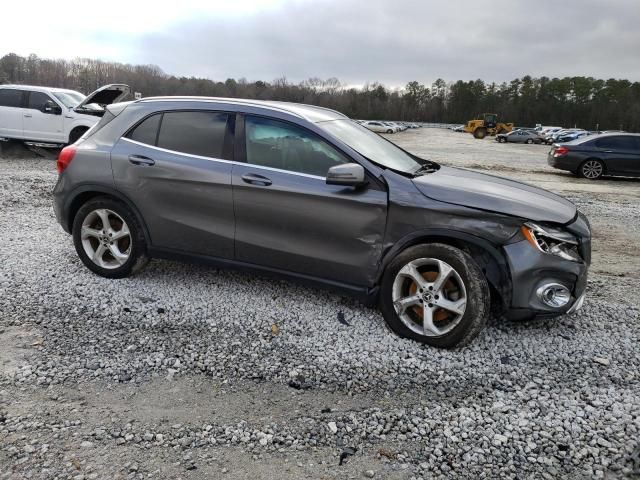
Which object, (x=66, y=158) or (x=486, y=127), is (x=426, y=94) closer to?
(x=486, y=127)

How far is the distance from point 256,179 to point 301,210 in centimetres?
46

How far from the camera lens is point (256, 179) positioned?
4055 millimetres

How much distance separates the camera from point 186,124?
443 centimetres

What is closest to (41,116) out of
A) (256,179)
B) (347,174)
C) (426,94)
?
(256,179)

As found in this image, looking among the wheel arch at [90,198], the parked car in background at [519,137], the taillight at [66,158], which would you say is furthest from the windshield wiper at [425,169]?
the parked car in background at [519,137]

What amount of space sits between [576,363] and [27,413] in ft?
11.5

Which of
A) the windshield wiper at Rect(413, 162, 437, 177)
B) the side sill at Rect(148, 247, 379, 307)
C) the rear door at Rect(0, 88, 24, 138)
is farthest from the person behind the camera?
the rear door at Rect(0, 88, 24, 138)

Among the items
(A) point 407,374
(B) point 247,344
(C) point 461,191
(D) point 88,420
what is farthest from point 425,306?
(D) point 88,420

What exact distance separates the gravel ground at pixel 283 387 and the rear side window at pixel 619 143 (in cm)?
1210

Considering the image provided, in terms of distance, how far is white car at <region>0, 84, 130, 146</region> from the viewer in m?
13.4

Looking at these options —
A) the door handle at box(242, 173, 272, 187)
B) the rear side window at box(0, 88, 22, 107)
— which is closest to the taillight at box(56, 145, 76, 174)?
the door handle at box(242, 173, 272, 187)

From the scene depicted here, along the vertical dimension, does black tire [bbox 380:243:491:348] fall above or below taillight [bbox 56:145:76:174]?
below

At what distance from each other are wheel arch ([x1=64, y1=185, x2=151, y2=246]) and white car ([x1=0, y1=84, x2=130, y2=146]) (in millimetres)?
9394

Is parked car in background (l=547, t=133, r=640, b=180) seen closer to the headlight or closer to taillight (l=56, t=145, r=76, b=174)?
the headlight
